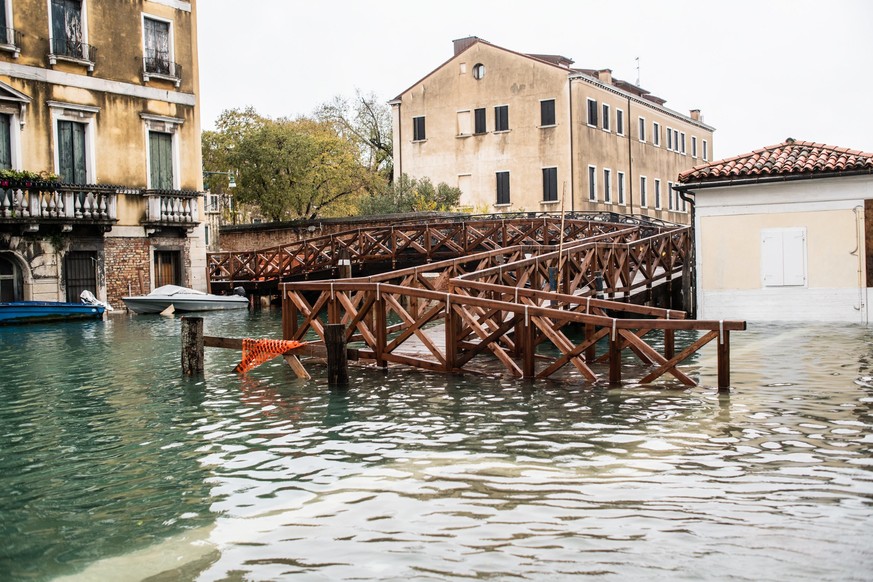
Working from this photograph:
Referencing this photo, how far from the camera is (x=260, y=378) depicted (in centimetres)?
1328

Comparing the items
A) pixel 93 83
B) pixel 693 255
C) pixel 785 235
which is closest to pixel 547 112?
pixel 93 83

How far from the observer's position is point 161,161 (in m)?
28.8

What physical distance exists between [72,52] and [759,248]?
62.4 ft

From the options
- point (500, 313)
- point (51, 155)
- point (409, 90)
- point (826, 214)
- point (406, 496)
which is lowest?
point (406, 496)

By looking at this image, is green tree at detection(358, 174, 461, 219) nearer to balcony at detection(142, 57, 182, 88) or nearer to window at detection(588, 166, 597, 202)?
window at detection(588, 166, 597, 202)

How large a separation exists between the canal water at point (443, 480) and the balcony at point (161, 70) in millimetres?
17694

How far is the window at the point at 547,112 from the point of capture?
40219 mm

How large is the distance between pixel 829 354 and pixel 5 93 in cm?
2076

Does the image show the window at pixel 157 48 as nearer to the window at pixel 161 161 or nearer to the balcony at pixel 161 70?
the balcony at pixel 161 70

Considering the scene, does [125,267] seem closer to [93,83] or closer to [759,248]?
[93,83]

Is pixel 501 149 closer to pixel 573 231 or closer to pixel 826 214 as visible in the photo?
pixel 573 231

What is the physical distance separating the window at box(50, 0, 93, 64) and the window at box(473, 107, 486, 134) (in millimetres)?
19336

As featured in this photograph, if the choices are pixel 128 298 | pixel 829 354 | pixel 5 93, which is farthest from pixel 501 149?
pixel 829 354

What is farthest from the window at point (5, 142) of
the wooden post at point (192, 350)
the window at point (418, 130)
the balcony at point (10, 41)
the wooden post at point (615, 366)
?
the window at point (418, 130)
